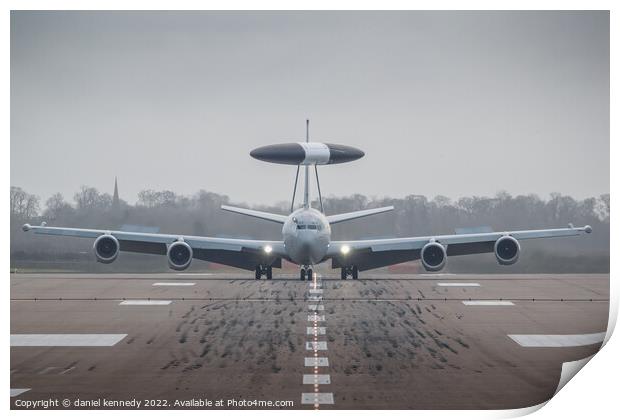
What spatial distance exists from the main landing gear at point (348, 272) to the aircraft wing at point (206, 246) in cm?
535

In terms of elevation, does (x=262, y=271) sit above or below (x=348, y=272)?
above

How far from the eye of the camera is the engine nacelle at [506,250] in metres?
57.2

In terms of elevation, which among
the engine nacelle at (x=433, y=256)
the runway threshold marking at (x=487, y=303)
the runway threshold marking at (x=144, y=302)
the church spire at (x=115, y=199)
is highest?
the church spire at (x=115, y=199)

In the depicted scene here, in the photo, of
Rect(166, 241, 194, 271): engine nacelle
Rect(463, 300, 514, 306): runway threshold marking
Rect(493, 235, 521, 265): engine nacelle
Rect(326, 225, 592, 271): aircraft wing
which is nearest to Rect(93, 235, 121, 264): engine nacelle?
Rect(166, 241, 194, 271): engine nacelle

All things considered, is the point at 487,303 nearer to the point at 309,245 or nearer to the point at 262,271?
the point at 309,245

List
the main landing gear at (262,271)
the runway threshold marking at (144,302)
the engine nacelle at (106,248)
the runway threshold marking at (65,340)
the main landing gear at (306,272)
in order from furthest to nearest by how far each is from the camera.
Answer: the main landing gear at (262,271)
the main landing gear at (306,272)
the engine nacelle at (106,248)
the runway threshold marking at (144,302)
the runway threshold marking at (65,340)

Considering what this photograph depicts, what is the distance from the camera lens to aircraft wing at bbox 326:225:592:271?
5909cm

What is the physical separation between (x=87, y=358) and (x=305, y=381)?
9523 mm

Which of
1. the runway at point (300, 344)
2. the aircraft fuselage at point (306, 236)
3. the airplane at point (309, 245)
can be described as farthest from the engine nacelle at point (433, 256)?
the aircraft fuselage at point (306, 236)

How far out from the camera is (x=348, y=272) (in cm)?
6500

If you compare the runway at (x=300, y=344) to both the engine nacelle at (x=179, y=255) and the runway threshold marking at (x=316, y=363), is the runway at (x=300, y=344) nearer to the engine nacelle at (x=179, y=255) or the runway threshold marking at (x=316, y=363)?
the runway threshold marking at (x=316, y=363)

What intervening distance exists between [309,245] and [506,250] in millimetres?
14885

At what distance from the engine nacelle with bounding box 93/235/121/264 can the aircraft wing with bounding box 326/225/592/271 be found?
54.4ft

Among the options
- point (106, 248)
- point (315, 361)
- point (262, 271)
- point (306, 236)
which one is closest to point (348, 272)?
point (262, 271)
